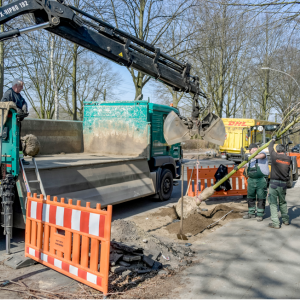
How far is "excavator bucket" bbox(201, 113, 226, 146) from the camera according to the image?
24.3 ft

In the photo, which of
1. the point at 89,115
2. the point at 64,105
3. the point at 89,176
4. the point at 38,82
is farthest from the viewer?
the point at 64,105

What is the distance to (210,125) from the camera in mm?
7414

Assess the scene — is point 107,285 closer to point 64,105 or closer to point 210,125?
point 210,125

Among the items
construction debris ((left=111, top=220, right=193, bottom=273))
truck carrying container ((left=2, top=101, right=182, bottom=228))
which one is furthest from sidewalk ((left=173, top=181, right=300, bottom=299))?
truck carrying container ((left=2, top=101, right=182, bottom=228))

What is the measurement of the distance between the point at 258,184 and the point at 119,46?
4.62 metres

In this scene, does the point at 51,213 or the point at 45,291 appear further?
the point at 51,213

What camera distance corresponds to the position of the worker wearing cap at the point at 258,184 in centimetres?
745

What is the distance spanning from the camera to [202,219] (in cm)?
723

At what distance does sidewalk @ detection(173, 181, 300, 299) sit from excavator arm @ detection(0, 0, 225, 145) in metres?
2.36

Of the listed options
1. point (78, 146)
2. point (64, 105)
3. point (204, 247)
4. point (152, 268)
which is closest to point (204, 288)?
point (152, 268)

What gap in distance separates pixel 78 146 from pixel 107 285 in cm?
670

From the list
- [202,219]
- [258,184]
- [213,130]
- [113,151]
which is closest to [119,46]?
[213,130]

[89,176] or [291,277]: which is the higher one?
[89,176]

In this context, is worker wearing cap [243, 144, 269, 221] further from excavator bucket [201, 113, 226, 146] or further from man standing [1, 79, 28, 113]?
man standing [1, 79, 28, 113]
